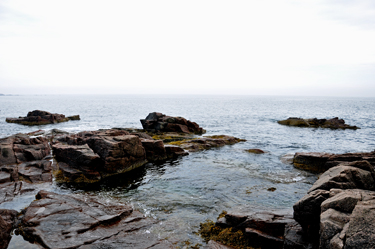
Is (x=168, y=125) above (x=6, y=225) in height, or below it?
above

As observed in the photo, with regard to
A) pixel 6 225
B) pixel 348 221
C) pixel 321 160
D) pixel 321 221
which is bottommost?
pixel 6 225

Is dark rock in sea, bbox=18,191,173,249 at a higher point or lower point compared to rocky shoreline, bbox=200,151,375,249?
lower

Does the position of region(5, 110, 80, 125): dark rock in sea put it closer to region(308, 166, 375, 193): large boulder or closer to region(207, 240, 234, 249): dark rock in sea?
region(207, 240, 234, 249): dark rock in sea

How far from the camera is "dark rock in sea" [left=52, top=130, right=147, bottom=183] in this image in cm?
1912

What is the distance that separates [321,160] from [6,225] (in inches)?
910

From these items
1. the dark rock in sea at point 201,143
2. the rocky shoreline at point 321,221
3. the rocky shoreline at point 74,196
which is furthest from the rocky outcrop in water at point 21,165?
the dark rock in sea at point 201,143

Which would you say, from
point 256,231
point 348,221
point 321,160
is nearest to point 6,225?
point 256,231

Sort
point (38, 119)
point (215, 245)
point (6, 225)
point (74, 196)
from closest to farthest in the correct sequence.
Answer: point (215, 245) → point (6, 225) → point (74, 196) → point (38, 119)

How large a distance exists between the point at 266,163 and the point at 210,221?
14.3 meters

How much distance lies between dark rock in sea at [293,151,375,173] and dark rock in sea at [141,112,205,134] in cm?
2167

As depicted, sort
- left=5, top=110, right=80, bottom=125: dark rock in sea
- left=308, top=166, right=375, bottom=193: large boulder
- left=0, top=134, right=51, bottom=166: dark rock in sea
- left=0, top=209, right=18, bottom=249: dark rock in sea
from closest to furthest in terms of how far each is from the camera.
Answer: left=308, top=166, right=375, bottom=193: large boulder → left=0, top=209, right=18, bottom=249: dark rock in sea → left=0, top=134, right=51, bottom=166: dark rock in sea → left=5, top=110, right=80, bottom=125: dark rock in sea

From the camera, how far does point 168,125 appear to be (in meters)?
41.4

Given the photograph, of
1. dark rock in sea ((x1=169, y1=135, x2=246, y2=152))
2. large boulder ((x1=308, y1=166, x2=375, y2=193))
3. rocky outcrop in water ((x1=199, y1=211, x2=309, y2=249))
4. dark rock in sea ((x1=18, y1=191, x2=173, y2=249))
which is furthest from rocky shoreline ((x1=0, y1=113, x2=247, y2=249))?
large boulder ((x1=308, y1=166, x2=375, y2=193))

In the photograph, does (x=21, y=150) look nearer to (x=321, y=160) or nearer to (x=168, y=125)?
(x=168, y=125)
